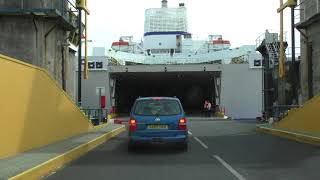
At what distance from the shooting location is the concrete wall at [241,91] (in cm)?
5612

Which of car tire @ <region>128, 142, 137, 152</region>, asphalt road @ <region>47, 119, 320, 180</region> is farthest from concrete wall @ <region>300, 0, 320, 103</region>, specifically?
car tire @ <region>128, 142, 137, 152</region>

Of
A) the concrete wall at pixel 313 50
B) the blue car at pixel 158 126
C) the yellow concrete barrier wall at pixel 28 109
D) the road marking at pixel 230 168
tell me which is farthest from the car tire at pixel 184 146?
the concrete wall at pixel 313 50

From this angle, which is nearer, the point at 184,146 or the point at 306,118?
the point at 184,146

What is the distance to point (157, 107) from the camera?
1784 cm

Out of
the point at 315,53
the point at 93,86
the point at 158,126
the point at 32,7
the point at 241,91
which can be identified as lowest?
the point at 158,126

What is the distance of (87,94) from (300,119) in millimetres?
34327

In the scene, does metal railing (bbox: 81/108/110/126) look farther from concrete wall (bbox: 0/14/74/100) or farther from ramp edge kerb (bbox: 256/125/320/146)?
ramp edge kerb (bbox: 256/125/320/146)

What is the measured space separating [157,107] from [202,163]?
3713 mm

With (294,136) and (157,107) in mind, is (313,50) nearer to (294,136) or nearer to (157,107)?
(294,136)

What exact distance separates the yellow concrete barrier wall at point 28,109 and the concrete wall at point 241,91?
36454 mm

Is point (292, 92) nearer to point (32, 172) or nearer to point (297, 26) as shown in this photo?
point (297, 26)

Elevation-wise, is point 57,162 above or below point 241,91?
below

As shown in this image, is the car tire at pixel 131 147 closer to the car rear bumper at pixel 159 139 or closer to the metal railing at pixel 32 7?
the car rear bumper at pixel 159 139

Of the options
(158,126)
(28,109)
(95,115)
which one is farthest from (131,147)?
(95,115)
